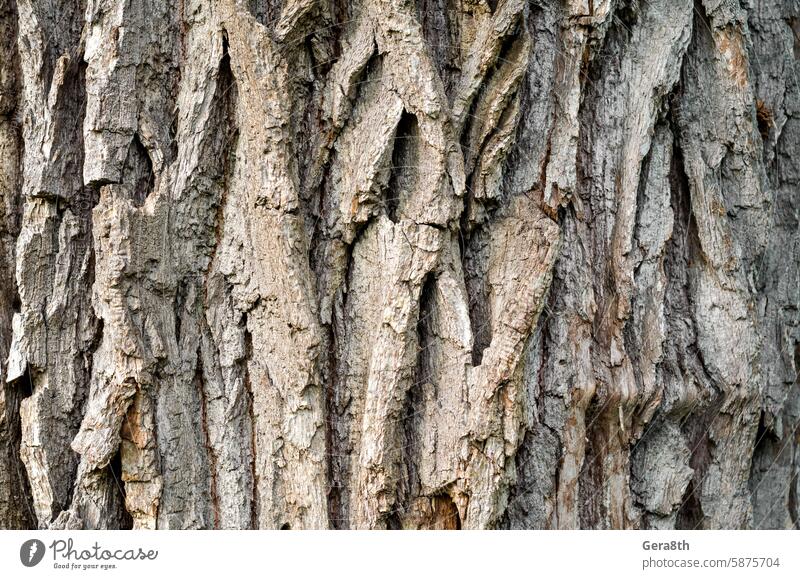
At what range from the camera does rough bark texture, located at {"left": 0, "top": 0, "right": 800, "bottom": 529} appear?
4.14ft

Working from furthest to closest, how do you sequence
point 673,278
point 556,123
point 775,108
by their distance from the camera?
point 775,108
point 673,278
point 556,123

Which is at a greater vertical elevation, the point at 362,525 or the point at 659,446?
the point at 659,446

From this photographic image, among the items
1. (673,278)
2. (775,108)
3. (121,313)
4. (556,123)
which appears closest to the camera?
(121,313)

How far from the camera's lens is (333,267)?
1310 millimetres

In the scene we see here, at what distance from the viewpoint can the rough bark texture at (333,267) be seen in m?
1.26

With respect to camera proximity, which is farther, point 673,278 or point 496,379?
point 673,278

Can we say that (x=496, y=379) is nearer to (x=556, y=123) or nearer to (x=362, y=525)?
(x=362, y=525)

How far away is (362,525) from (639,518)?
542mm

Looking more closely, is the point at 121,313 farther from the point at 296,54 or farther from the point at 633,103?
→ the point at 633,103

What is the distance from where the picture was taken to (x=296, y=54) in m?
1.30

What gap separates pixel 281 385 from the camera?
127 centimetres
